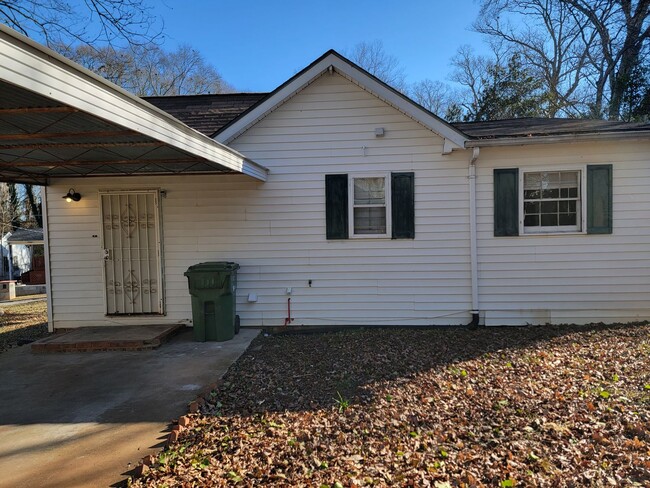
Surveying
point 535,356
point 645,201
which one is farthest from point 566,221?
point 535,356

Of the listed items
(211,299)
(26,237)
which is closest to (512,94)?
(211,299)

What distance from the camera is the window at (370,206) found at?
6.79 meters

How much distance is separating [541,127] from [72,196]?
8640mm

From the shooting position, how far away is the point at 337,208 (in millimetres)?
6887

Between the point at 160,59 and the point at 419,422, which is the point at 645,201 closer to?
the point at 419,422

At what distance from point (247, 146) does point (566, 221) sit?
18.5ft

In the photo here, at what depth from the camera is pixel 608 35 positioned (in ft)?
58.3

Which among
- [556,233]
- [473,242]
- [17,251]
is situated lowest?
[17,251]

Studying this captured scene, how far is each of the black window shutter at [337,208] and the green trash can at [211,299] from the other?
185cm

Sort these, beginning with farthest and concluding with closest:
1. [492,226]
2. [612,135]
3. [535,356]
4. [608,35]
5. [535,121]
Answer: [608,35] < [535,121] < [492,226] < [612,135] < [535,356]

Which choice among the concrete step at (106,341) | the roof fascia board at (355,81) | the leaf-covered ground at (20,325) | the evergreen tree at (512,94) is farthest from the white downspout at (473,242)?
the evergreen tree at (512,94)

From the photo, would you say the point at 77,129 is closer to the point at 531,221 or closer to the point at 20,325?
the point at 531,221

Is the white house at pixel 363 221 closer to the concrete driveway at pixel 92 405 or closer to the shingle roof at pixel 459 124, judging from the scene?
the shingle roof at pixel 459 124

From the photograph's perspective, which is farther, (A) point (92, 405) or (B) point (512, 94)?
(B) point (512, 94)
